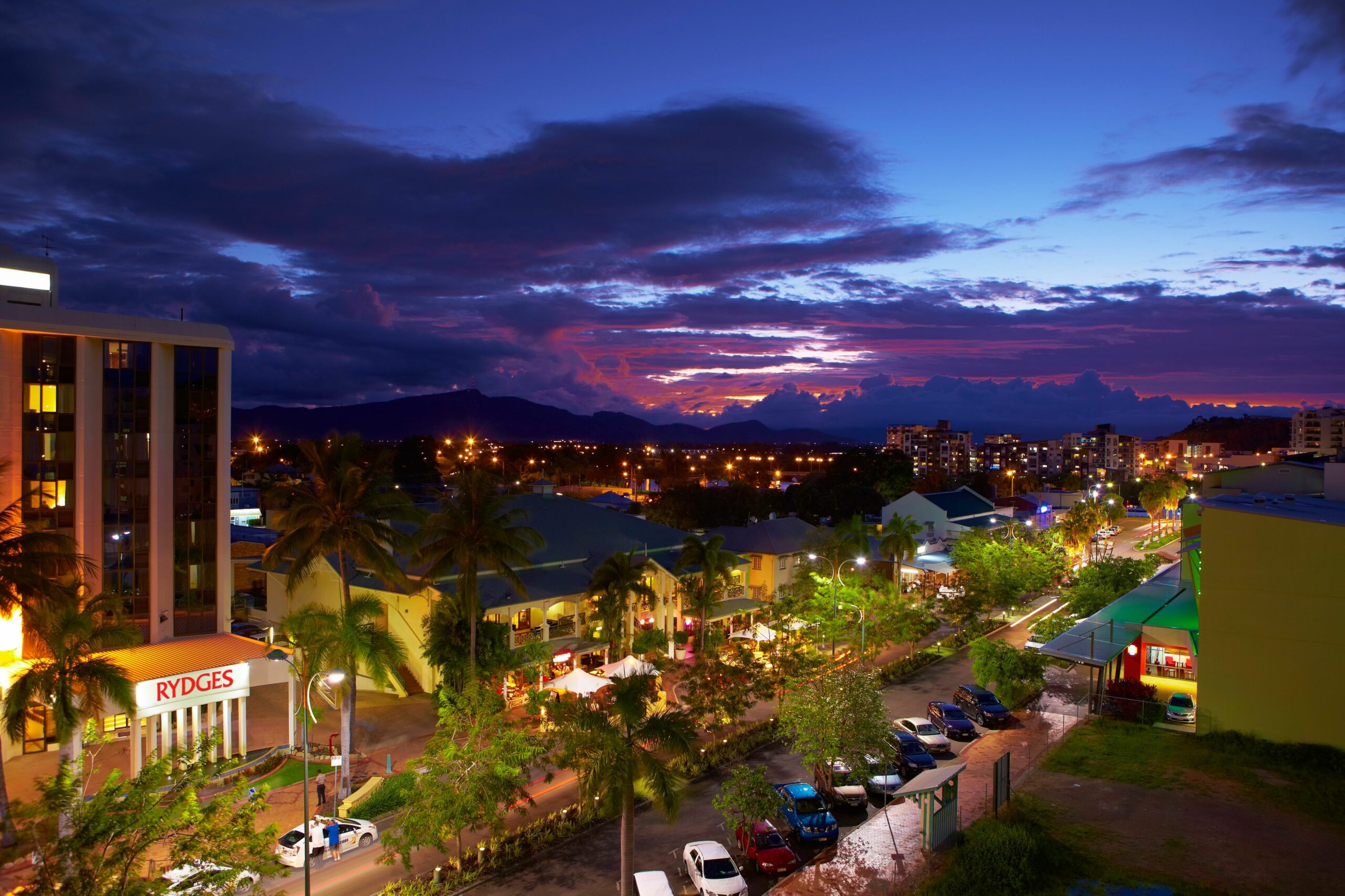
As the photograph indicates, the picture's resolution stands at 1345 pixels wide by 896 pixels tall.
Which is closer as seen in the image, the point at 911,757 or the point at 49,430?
the point at 911,757

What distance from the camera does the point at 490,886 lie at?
21.6 meters

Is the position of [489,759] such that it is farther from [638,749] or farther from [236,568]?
[236,568]

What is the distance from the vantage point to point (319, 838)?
907 inches

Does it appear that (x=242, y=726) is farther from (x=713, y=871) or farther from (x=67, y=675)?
(x=713, y=871)

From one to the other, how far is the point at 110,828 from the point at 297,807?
14282 mm

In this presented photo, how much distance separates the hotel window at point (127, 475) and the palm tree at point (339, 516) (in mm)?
4509

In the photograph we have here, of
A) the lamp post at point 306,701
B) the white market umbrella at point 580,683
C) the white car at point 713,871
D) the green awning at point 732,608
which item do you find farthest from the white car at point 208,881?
the green awning at point 732,608

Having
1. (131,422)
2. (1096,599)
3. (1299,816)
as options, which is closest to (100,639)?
(131,422)

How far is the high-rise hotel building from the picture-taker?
29.5 m

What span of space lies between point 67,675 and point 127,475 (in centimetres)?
1057

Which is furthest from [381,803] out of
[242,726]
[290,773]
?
[242,726]

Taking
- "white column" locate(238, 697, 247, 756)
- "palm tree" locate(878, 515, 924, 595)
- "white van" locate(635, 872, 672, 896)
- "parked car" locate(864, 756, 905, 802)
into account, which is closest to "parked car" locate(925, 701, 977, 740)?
"parked car" locate(864, 756, 905, 802)

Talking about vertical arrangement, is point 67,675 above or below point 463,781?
above

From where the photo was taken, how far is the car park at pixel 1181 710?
2981cm
